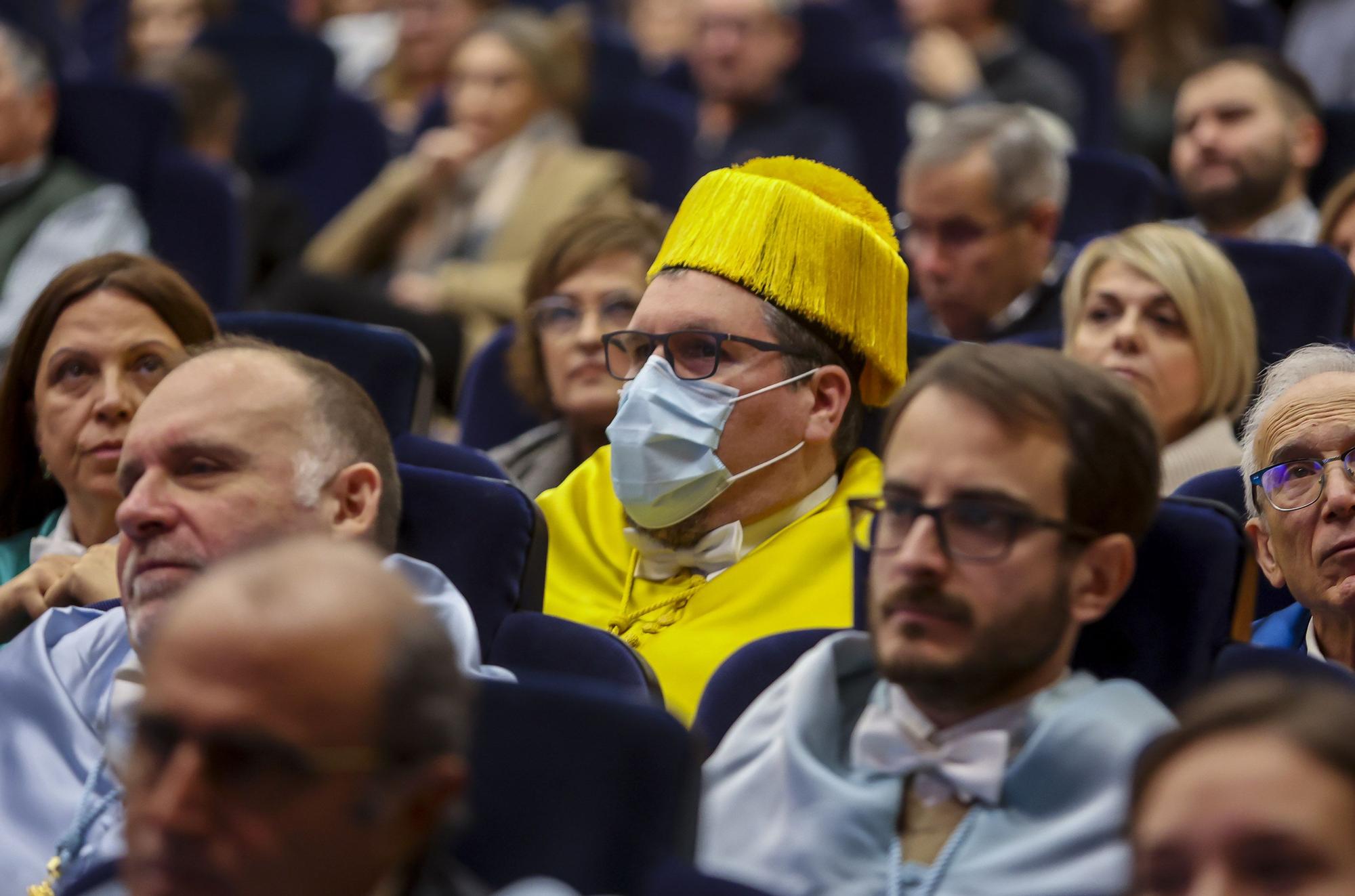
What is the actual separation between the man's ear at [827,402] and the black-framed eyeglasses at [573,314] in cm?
83

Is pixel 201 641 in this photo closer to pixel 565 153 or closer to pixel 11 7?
pixel 565 153

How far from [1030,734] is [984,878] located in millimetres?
145

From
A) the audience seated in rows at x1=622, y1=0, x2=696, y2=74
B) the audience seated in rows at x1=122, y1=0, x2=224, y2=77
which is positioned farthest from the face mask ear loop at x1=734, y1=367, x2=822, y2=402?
the audience seated in rows at x1=622, y1=0, x2=696, y2=74

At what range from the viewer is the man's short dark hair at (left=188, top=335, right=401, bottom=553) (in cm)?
227

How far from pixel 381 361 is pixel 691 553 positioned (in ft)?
2.09

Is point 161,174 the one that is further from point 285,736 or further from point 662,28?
point 285,736

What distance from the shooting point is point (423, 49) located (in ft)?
21.8

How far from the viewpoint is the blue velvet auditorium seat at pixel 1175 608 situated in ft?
6.28

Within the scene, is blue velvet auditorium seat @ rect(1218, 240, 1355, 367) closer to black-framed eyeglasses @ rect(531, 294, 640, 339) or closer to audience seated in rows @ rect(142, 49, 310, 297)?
black-framed eyeglasses @ rect(531, 294, 640, 339)

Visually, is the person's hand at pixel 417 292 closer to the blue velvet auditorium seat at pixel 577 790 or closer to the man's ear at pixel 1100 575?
the blue velvet auditorium seat at pixel 577 790

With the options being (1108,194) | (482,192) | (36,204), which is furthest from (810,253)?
(482,192)

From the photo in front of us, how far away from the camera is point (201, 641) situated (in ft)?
4.42

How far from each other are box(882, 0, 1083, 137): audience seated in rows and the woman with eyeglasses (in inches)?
90.5

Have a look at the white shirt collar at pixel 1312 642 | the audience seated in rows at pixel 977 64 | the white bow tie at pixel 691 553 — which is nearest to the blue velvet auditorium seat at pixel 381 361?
the white bow tie at pixel 691 553
